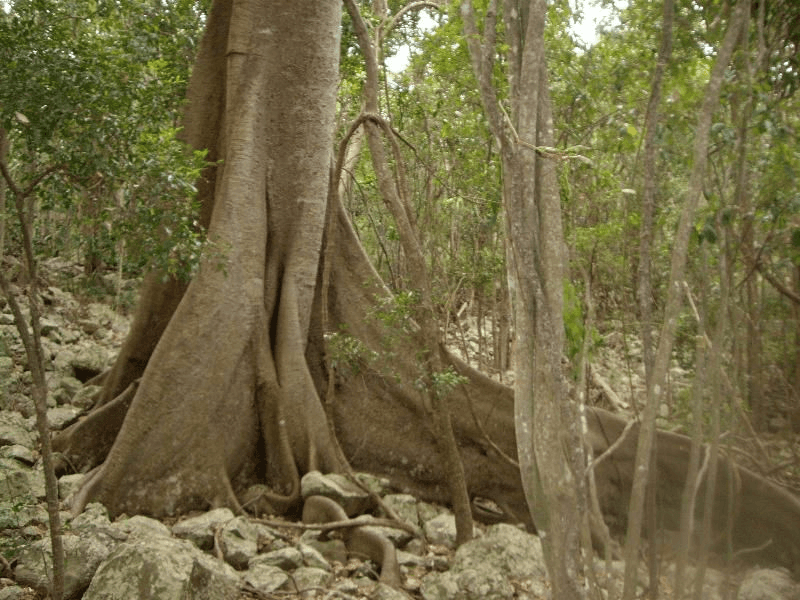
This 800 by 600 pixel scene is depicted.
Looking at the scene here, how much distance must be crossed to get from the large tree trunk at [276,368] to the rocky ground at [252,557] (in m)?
0.35

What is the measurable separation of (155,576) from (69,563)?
58cm

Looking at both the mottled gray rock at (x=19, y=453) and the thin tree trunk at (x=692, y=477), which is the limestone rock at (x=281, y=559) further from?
the thin tree trunk at (x=692, y=477)

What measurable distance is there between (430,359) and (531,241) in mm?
2262

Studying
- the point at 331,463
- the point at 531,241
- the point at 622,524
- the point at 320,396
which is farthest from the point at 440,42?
the point at 531,241

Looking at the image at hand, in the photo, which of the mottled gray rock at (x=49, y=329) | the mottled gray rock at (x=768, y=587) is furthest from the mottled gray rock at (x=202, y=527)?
the mottled gray rock at (x=49, y=329)

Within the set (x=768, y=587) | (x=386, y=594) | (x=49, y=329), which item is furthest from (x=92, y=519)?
(x=49, y=329)

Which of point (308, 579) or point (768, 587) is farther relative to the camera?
point (768, 587)

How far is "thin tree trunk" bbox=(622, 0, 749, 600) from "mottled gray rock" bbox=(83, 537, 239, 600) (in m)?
1.96

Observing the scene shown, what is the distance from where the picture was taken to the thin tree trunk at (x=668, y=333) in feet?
Result: 10.1

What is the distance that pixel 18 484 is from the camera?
5.32m

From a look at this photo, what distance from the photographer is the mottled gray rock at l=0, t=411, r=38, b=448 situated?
625cm

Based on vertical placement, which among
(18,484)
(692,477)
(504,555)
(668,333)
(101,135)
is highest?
(101,135)

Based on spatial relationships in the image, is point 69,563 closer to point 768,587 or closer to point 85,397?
point 85,397

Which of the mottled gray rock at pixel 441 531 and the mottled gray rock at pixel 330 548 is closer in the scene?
the mottled gray rock at pixel 330 548
